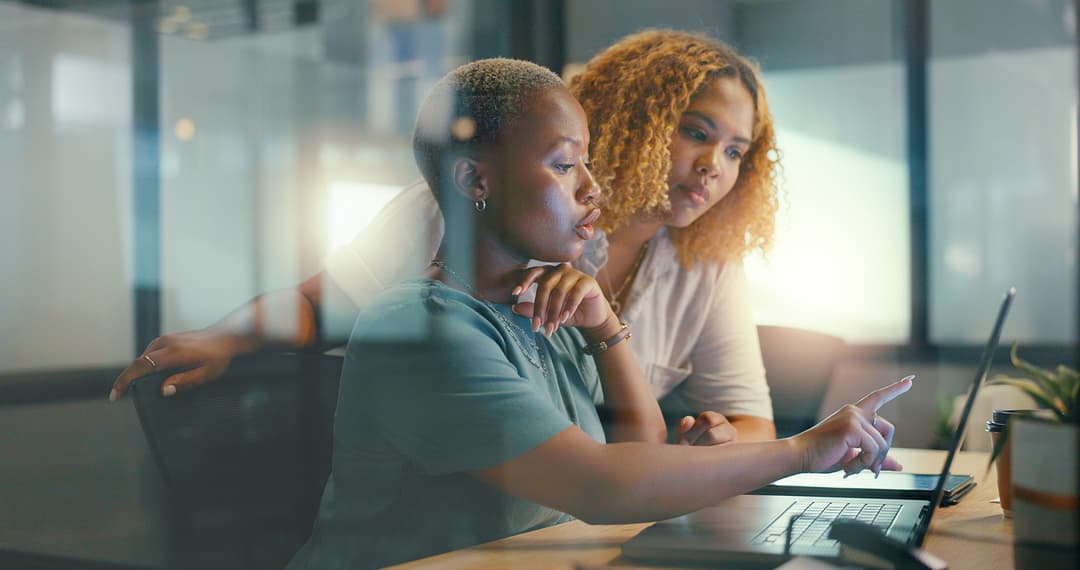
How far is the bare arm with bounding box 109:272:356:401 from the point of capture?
36.9 inches

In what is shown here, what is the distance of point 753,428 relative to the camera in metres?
1.28

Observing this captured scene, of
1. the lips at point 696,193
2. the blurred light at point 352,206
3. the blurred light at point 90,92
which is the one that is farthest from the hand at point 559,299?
the blurred light at point 90,92

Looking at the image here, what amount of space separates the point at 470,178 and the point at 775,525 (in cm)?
39

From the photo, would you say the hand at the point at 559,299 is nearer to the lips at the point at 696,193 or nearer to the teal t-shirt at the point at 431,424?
the teal t-shirt at the point at 431,424

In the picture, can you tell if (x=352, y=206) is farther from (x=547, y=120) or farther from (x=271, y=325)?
(x=547, y=120)

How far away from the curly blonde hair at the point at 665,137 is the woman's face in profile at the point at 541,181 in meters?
0.14

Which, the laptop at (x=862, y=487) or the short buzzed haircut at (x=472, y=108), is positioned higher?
the short buzzed haircut at (x=472, y=108)

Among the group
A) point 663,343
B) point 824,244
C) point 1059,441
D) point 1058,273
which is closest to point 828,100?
point 824,244

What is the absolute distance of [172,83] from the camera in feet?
6.57

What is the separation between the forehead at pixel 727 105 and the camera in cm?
114


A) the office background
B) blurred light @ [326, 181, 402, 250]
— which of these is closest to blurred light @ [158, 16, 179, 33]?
the office background

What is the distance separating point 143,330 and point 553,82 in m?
0.71

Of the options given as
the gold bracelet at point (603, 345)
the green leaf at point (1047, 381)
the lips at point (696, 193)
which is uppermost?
the lips at point (696, 193)

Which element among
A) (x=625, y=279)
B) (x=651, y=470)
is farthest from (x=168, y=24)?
(x=651, y=470)
